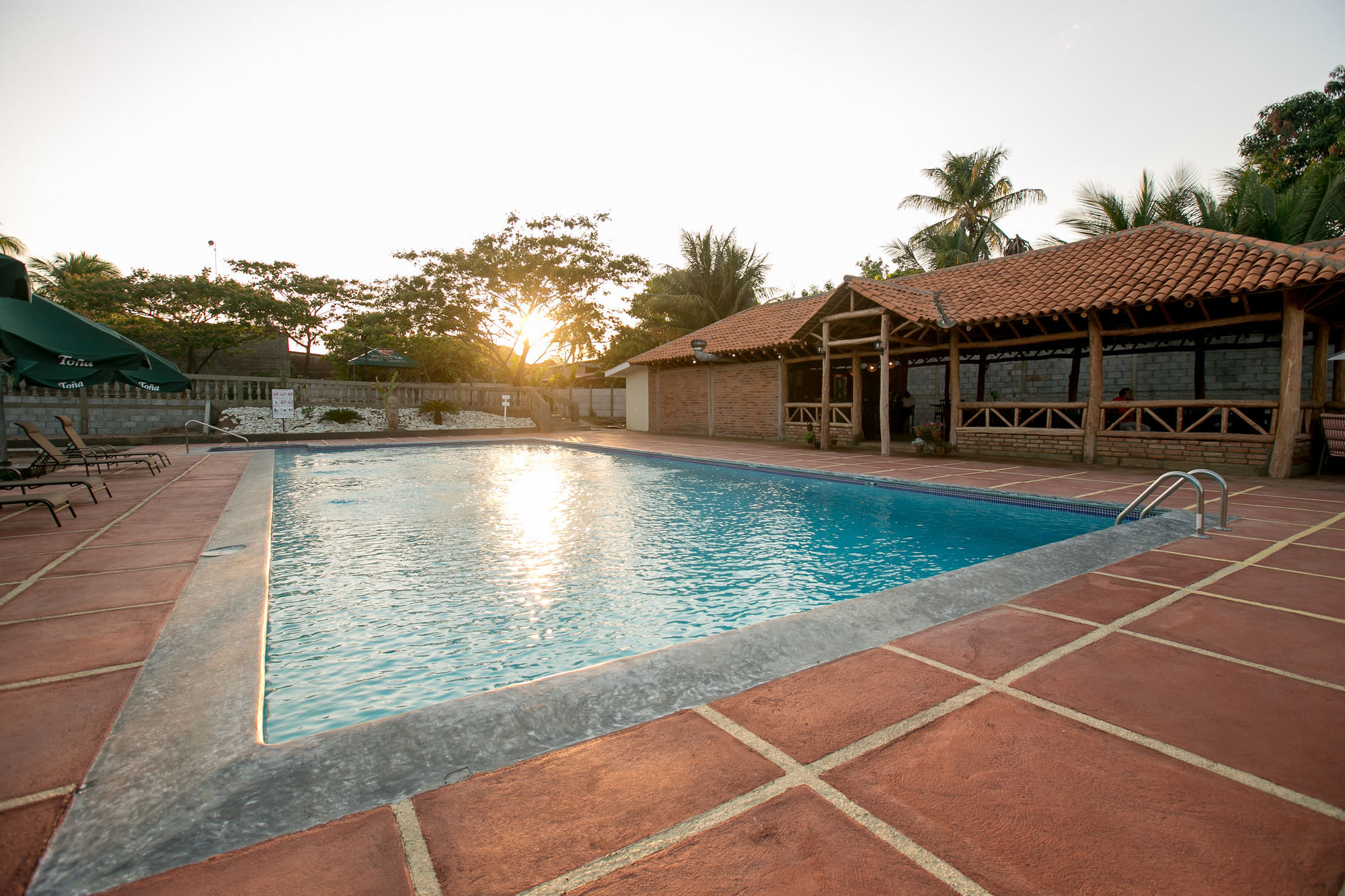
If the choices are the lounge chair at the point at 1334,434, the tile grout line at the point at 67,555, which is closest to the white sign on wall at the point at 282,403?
the tile grout line at the point at 67,555

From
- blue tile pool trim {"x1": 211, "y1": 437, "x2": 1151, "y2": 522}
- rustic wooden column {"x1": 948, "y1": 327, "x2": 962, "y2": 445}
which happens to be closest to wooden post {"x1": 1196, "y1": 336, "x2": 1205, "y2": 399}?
rustic wooden column {"x1": 948, "y1": 327, "x2": 962, "y2": 445}

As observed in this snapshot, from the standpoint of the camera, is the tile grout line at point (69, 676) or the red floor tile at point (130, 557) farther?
the red floor tile at point (130, 557)

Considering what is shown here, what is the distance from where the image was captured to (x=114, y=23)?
8.27 m

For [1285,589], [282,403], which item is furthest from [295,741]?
[282,403]

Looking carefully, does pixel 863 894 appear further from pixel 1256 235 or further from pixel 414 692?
pixel 1256 235

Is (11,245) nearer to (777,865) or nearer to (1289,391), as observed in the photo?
(777,865)

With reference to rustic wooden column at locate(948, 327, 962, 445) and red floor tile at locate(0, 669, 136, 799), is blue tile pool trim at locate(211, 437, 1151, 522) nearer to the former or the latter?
rustic wooden column at locate(948, 327, 962, 445)

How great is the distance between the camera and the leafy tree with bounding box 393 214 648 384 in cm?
2262

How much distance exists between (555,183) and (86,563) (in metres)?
22.5

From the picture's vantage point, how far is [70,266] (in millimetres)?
29156

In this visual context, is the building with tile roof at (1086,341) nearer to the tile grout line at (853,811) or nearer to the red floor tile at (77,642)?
the tile grout line at (853,811)

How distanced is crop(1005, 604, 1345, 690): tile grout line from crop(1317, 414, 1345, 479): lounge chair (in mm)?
9117

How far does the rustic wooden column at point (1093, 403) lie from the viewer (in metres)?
10.3

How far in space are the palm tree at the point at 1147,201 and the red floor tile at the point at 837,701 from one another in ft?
72.3
